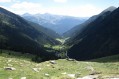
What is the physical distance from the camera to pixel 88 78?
25438 mm

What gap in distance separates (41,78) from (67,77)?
17.8 ft

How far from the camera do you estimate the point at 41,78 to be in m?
25.5

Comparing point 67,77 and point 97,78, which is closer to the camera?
point 97,78

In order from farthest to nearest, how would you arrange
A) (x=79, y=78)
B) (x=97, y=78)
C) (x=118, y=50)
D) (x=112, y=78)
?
1. (x=118, y=50)
2. (x=79, y=78)
3. (x=97, y=78)
4. (x=112, y=78)

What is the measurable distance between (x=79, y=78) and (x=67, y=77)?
251cm

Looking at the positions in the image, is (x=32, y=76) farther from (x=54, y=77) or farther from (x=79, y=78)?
(x=79, y=78)

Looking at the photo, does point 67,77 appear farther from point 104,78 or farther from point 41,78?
point 104,78

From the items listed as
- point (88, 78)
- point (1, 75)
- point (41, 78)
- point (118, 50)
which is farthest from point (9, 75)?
point (118, 50)

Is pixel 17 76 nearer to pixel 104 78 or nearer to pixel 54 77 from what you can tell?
pixel 54 77

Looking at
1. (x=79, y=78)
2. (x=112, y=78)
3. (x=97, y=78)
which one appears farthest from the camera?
(x=79, y=78)

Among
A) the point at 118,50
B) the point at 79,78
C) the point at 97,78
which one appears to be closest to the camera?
the point at 97,78

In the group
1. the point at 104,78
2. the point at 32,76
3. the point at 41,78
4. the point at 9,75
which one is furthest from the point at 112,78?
the point at 9,75

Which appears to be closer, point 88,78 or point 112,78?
point 112,78

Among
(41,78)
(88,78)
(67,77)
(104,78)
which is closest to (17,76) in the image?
(41,78)
